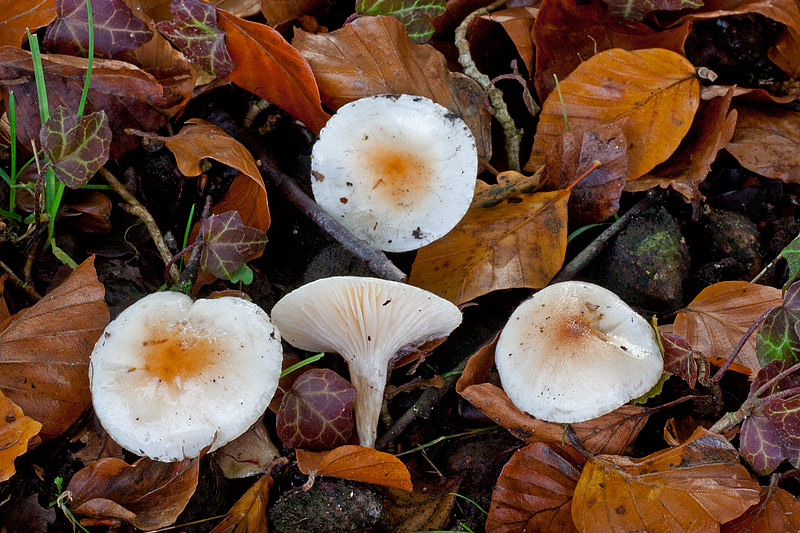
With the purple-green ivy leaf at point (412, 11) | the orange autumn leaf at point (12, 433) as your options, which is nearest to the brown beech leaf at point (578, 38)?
the purple-green ivy leaf at point (412, 11)

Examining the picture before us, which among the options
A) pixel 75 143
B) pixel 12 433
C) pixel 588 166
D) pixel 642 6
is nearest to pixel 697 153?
pixel 588 166

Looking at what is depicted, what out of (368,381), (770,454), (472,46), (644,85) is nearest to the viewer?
(770,454)

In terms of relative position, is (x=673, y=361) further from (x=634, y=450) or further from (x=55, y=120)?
(x=55, y=120)

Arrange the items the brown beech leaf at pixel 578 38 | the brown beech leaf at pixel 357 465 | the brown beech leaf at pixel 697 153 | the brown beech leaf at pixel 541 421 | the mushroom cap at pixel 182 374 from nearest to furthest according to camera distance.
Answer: the mushroom cap at pixel 182 374 → the brown beech leaf at pixel 357 465 → the brown beech leaf at pixel 541 421 → the brown beech leaf at pixel 697 153 → the brown beech leaf at pixel 578 38

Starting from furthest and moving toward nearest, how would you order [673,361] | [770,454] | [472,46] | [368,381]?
[472,46] < [368,381] < [673,361] < [770,454]

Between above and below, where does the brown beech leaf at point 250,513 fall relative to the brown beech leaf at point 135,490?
below

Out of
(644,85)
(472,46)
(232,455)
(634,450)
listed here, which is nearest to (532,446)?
(634,450)

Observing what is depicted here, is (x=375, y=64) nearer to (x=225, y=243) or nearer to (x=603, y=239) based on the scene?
(x=225, y=243)

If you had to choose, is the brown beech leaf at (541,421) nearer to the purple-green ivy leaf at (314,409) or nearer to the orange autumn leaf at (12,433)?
the purple-green ivy leaf at (314,409)
